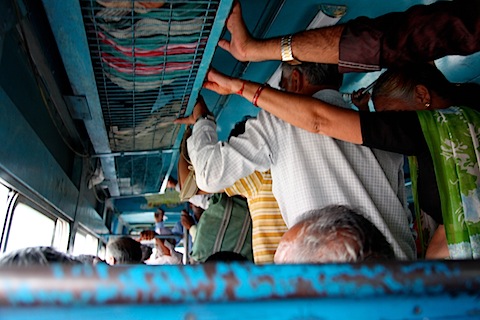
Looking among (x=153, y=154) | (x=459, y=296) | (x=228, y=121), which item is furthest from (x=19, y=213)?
(x=459, y=296)

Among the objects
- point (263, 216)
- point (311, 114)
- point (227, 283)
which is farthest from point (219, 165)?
point (227, 283)

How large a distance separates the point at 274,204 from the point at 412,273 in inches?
48.9

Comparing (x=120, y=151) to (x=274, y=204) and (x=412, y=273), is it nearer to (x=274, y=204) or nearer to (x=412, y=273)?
(x=274, y=204)

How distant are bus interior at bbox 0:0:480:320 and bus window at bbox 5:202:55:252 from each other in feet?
0.05

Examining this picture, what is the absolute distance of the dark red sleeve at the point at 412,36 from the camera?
124 cm

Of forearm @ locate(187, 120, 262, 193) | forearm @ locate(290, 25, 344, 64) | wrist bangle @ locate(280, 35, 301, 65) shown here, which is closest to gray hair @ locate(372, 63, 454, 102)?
forearm @ locate(290, 25, 344, 64)

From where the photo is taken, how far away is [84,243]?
4938mm

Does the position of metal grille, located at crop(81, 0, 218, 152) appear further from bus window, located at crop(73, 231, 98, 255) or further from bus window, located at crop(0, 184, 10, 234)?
bus window, located at crop(73, 231, 98, 255)

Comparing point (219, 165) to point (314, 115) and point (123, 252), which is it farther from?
point (123, 252)

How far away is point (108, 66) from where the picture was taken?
6.19 ft

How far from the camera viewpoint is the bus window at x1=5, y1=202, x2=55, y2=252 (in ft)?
7.29

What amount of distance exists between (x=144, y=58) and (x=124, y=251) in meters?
1.90

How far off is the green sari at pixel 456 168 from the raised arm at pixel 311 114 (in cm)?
23

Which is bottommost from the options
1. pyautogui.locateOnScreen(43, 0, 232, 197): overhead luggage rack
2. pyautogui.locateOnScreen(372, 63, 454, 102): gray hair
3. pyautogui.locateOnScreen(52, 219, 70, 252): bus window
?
pyautogui.locateOnScreen(52, 219, 70, 252): bus window
